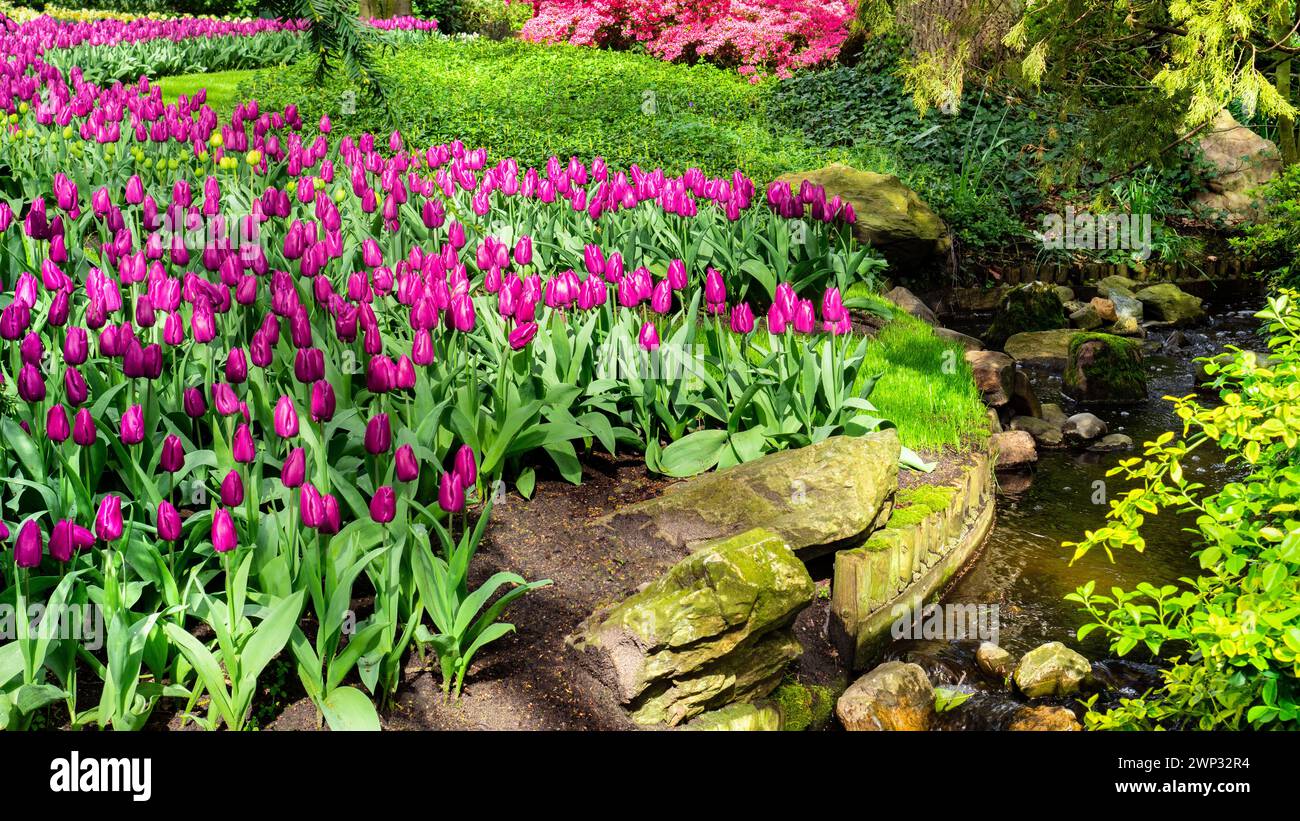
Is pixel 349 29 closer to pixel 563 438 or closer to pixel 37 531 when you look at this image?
pixel 563 438

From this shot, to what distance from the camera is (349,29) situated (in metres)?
5.17

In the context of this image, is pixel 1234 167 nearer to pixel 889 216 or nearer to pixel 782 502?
pixel 889 216

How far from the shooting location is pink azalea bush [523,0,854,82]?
1556cm

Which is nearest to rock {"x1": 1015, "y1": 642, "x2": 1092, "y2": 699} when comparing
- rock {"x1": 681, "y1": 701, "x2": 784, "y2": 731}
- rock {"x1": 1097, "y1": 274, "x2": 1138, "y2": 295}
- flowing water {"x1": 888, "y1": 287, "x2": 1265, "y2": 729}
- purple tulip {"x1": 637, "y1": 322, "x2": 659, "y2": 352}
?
flowing water {"x1": 888, "y1": 287, "x2": 1265, "y2": 729}

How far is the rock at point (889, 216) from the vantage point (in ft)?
30.1

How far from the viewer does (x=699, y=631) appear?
137 inches

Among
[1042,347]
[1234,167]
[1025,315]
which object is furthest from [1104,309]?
[1234,167]

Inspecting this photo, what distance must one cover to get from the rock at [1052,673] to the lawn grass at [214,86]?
9672 mm

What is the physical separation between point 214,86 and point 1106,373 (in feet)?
34.2

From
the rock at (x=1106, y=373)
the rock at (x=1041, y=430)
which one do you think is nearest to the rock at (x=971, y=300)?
the rock at (x=1106, y=373)

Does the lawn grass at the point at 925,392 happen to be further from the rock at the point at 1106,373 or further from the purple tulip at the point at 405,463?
the purple tulip at the point at 405,463

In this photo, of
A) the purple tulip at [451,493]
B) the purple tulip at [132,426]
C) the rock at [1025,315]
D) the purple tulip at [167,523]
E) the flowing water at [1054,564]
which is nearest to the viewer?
the purple tulip at [167,523]

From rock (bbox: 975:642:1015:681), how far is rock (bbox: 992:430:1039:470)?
6.79 feet
